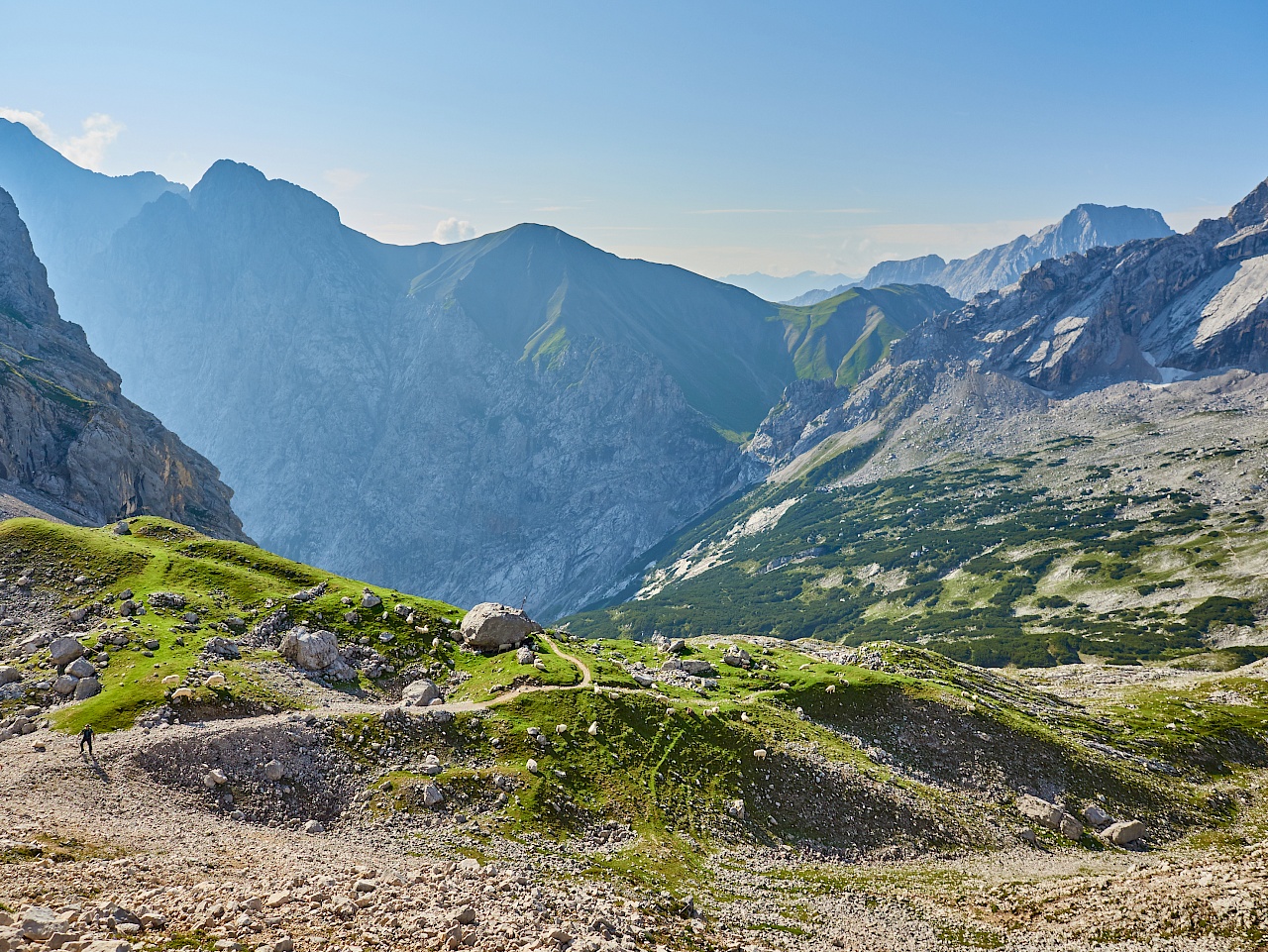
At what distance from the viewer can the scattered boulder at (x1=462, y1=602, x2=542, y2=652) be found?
240 feet

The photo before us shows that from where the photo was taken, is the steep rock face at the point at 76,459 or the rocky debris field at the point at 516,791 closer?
the rocky debris field at the point at 516,791

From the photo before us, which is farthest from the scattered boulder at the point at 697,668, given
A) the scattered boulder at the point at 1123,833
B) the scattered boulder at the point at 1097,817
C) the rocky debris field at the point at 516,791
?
the scattered boulder at the point at 1123,833

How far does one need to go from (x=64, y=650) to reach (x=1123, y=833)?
3851 inches

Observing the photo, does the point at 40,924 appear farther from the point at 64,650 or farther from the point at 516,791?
the point at 64,650

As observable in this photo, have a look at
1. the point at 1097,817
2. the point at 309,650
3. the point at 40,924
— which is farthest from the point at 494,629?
the point at 1097,817

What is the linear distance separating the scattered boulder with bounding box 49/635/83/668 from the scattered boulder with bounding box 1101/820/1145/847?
95.3 metres

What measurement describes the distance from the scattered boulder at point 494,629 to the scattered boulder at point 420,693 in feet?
31.4

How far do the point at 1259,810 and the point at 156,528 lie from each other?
13933 cm

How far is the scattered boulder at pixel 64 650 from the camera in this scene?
2189 inches

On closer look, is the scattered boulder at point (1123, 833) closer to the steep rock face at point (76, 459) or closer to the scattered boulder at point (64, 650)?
the scattered boulder at point (64, 650)

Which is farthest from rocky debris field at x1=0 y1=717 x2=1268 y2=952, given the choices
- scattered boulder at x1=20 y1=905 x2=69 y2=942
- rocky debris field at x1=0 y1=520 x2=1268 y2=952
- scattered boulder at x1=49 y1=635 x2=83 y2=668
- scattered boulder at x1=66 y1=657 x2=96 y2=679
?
scattered boulder at x1=49 y1=635 x2=83 y2=668

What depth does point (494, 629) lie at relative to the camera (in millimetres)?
73438

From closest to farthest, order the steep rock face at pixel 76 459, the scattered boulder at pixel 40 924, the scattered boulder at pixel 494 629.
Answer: the scattered boulder at pixel 40 924 → the scattered boulder at pixel 494 629 → the steep rock face at pixel 76 459

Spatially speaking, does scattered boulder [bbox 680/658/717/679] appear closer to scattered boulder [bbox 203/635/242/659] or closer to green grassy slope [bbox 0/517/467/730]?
green grassy slope [bbox 0/517/467/730]
